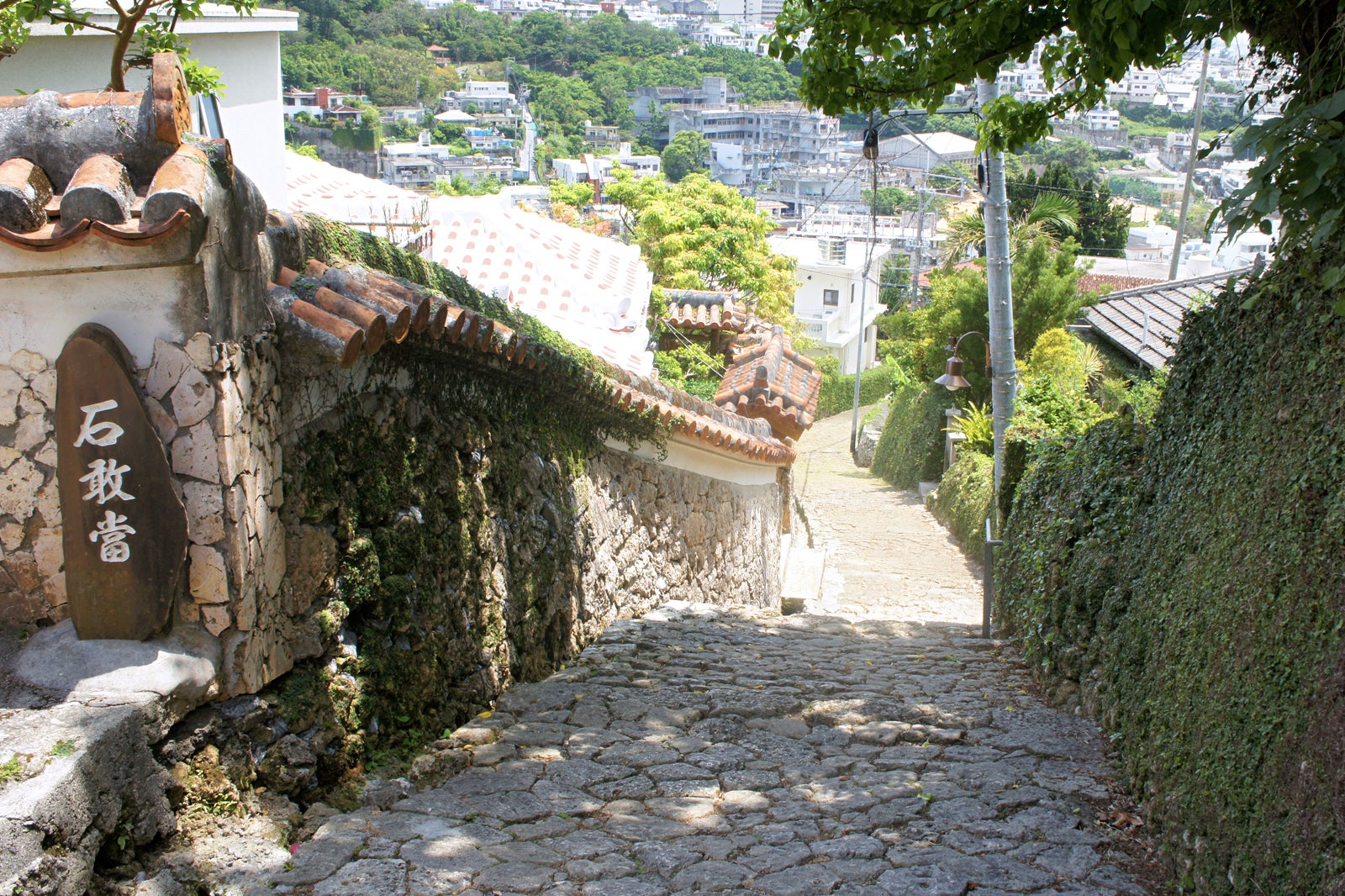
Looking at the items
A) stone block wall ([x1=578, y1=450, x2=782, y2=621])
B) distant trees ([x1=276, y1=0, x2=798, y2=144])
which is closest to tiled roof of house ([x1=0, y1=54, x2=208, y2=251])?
stone block wall ([x1=578, y1=450, x2=782, y2=621])

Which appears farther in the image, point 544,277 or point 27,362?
point 544,277

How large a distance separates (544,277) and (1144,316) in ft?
49.9

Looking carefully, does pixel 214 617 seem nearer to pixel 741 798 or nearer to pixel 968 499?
pixel 741 798

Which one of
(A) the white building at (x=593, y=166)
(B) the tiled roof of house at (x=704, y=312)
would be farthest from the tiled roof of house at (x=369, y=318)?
(A) the white building at (x=593, y=166)

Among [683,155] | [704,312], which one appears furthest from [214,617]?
[683,155]

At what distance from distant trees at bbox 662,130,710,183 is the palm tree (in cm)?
4783

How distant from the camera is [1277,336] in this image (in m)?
3.98

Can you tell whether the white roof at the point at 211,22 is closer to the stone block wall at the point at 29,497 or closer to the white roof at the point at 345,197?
the white roof at the point at 345,197

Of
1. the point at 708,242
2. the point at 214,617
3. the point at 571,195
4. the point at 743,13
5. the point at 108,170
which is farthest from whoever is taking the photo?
the point at 743,13

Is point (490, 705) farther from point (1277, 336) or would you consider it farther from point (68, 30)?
point (68, 30)

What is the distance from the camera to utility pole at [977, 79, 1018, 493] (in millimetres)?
11320

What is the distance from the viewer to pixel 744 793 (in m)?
4.55

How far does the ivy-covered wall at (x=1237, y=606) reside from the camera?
2932mm

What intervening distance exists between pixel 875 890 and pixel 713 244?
22873 mm
